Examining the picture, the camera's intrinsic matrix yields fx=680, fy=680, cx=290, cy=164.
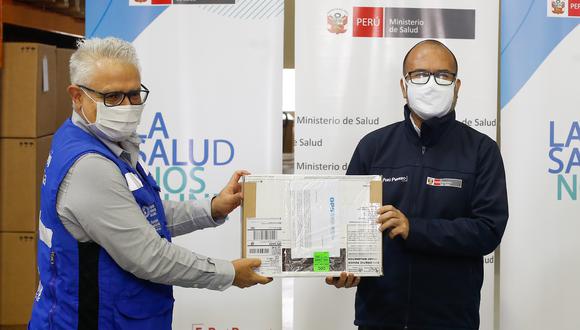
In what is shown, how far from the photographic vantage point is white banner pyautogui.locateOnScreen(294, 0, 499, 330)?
11.3ft

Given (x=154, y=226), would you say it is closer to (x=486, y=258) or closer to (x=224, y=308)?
(x=224, y=308)

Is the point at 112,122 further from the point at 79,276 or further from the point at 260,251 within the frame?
the point at 260,251

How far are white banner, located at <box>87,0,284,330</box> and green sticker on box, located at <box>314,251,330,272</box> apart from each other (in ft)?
4.23

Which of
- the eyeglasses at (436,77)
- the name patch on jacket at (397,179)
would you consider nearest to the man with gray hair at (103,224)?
the name patch on jacket at (397,179)

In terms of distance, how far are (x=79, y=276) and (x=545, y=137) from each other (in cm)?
251

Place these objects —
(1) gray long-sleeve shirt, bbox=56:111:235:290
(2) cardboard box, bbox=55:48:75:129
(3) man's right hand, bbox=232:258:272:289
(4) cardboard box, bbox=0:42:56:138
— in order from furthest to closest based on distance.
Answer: (2) cardboard box, bbox=55:48:75:129
(4) cardboard box, bbox=0:42:56:138
(3) man's right hand, bbox=232:258:272:289
(1) gray long-sleeve shirt, bbox=56:111:235:290

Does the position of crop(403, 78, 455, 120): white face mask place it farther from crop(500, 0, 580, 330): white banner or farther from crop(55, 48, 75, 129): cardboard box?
crop(55, 48, 75, 129): cardboard box

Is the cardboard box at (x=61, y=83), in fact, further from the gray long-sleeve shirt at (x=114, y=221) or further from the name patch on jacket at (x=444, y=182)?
the name patch on jacket at (x=444, y=182)

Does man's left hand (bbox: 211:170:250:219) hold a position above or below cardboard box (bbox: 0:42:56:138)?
below

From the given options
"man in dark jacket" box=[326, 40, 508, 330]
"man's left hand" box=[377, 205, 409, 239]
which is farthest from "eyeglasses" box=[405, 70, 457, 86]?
"man's left hand" box=[377, 205, 409, 239]

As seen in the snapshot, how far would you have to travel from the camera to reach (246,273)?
217cm

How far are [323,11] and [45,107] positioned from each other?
1.88 metres

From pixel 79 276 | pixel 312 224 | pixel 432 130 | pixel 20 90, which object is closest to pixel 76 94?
pixel 79 276

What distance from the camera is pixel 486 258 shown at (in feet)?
11.3
